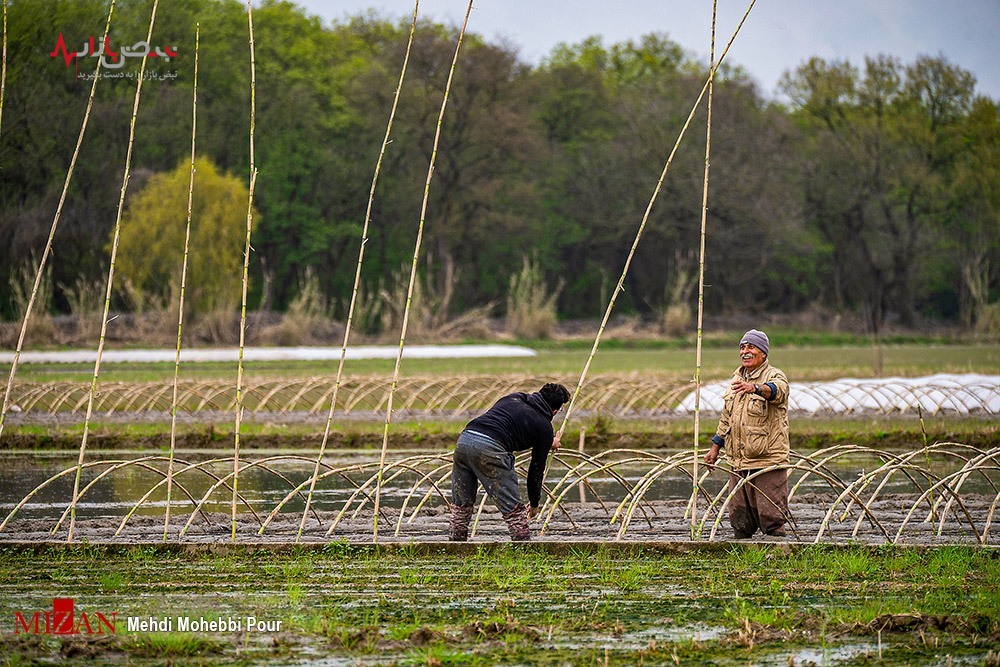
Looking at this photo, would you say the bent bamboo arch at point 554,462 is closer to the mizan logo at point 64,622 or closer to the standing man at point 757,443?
the standing man at point 757,443

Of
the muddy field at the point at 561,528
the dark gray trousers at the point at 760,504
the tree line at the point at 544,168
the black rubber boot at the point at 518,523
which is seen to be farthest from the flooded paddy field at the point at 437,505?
the tree line at the point at 544,168

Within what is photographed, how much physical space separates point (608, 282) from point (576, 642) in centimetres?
5273

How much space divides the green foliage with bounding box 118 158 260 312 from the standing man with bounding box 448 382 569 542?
97.9ft

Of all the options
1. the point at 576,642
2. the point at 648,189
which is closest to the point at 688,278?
the point at 648,189

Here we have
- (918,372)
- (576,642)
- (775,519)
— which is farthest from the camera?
(918,372)

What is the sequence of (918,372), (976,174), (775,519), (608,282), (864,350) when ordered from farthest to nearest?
(608,282)
(976,174)
(864,350)
(918,372)
(775,519)

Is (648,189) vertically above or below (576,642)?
above

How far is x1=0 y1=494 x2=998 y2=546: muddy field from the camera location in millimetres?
9719

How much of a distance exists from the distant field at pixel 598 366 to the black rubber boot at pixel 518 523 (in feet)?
48.6

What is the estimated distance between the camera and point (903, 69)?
55.0 metres

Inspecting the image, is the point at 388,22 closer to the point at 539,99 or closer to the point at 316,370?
the point at 539,99

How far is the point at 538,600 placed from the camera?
761cm

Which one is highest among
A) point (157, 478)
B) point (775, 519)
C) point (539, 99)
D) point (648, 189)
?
point (539, 99)

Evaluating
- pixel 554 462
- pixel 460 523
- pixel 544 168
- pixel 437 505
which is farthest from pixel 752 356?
pixel 544 168
